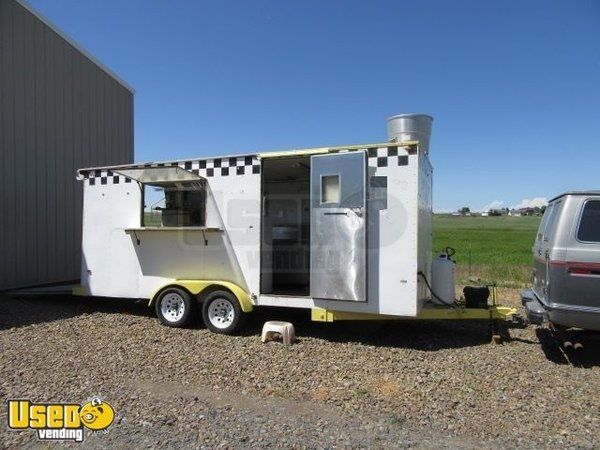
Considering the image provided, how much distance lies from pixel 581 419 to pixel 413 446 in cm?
152

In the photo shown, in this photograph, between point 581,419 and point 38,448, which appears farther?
point 581,419

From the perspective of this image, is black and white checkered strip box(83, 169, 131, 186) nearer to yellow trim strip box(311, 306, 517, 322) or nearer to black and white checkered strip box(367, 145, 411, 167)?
yellow trim strip box(311, 306, 517, 322)

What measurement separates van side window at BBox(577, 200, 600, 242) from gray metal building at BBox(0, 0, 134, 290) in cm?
998

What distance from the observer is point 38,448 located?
10.5 feet

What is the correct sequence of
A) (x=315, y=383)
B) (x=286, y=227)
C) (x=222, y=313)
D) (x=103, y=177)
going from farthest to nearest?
1. (x=286, y=227)
2. (x=103, y=177)
3. (x=222, y=313)
4. (x=315, y=383)

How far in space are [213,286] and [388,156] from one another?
10.2ft

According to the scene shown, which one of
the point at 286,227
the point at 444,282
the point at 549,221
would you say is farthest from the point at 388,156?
the point at 286,227

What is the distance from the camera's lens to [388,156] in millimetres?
5539

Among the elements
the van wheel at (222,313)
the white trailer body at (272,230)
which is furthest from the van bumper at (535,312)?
the van wheel at (222,313)

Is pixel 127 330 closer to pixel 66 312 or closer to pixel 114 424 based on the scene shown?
pixel 66 312

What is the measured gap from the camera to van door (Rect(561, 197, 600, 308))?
4.77 meters

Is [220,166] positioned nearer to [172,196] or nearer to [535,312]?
[172,196]

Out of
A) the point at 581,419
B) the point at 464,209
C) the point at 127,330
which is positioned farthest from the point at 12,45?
the point at 464,209

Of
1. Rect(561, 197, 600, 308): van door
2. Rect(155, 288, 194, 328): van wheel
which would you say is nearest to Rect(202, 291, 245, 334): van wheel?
Rect(155, 288, 194, 328): van wheel
